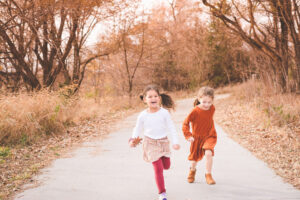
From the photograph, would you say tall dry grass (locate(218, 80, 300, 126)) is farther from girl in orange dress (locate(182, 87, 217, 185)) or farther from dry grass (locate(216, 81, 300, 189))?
girl in orange dress (locate(182, 87, 217, 185))

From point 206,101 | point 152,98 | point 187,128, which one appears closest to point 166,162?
point 187,128

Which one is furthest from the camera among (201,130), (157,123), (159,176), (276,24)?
(276,24)

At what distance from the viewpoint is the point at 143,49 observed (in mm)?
19406

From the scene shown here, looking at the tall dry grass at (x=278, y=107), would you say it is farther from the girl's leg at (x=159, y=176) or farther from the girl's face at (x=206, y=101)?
the girl's leg at (x=159, y=176)

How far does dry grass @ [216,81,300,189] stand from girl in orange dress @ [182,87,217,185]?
1.21 meters

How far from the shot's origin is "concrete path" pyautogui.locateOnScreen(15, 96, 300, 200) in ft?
12.8

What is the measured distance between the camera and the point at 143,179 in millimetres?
4645

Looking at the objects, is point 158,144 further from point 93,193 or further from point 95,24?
point 95,24

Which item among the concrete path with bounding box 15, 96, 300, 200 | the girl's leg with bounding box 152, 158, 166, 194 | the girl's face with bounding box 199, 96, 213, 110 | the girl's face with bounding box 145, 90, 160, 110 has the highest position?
the girl's face with bounding box 145, 90, 160, 110

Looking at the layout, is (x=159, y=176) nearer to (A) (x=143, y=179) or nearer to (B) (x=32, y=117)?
(A) (x=143, y=179)

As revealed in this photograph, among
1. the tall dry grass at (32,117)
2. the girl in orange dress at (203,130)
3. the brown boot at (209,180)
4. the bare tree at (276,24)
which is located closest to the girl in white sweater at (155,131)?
the girl in orange dress at (203,130)

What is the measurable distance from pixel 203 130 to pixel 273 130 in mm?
4043

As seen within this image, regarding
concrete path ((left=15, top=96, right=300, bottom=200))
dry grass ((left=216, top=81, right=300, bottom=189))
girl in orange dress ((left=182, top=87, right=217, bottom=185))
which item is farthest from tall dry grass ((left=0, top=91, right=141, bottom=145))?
dry grass ((left=216, top=81, right=300, bottom=189))

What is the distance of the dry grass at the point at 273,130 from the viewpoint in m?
5.22
